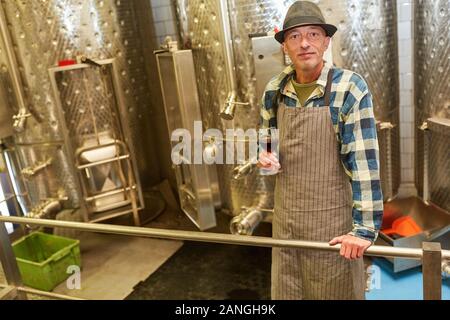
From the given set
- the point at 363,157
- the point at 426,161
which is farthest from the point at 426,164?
the point at 363,157

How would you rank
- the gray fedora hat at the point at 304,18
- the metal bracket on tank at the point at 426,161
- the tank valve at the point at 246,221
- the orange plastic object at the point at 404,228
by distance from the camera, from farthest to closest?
1. the orange plastic object at the point at 404,228
2. the metal bracket on tank at the point at 426,161
3. the tank valve at the point at 246,221
4. the gray fedora hat at the point at 304,18

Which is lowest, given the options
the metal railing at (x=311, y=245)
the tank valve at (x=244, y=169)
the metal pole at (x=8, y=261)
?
the metal pole at (x=8, y=261)

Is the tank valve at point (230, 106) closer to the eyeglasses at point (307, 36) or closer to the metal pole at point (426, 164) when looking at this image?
the eyeglasses at point (307, 36)

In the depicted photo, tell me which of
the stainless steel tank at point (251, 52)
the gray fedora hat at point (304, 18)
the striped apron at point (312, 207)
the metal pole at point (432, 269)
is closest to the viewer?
the metal pole at point (432, 269)

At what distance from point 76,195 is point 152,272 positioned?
88 cm

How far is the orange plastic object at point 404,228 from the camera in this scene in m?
2.96

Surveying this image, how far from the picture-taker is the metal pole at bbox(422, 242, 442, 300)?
131 cm

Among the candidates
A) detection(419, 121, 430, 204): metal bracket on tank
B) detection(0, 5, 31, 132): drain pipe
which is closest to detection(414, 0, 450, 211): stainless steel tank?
detection(419, 121, 430, 204): metal bracket on tank

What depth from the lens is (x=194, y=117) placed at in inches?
113

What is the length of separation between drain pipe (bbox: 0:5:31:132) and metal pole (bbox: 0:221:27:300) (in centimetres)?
121

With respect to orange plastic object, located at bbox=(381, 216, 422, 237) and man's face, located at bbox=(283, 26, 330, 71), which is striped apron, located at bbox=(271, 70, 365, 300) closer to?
man's face, located at bbox=(283, 26, 330, 71)

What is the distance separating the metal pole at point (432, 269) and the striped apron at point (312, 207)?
1.81 ft

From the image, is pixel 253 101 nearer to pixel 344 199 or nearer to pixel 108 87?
pixel 344 199

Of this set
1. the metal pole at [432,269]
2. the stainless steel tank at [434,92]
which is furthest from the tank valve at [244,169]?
the metal pole at [432,269]
